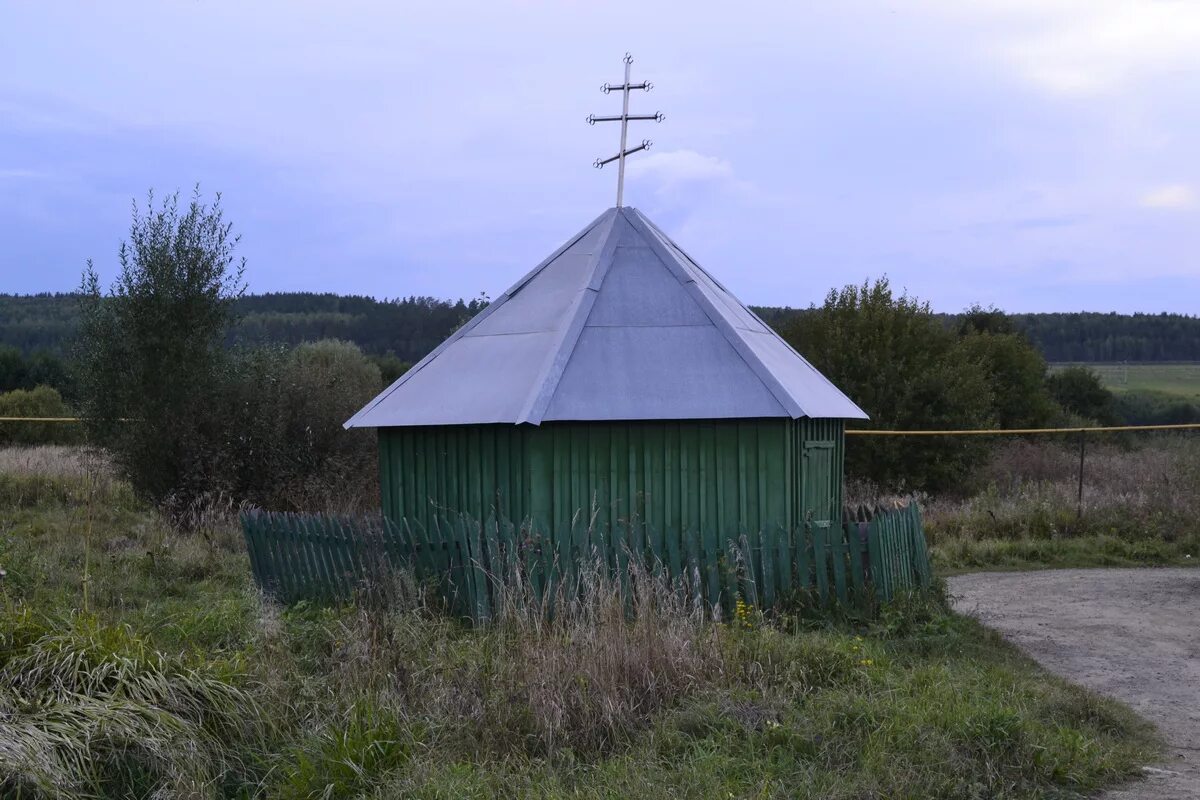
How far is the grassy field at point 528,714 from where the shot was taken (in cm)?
569

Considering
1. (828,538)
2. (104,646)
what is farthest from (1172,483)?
(104,646)

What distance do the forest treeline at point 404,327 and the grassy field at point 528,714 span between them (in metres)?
50.7

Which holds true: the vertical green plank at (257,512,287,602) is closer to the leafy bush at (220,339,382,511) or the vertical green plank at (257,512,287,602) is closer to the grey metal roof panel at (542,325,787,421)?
the grey metal roof panel at (542,325,787,421)

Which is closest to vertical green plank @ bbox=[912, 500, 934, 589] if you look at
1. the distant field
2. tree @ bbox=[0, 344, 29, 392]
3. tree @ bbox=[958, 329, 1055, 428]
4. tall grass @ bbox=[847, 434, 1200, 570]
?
tall grass @ bbox=[847, 434, 1200, 570]

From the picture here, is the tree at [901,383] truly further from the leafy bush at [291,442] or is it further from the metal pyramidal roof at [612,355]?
the metal pyramidal roof at [612,355]

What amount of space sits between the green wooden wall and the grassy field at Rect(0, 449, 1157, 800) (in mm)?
2131

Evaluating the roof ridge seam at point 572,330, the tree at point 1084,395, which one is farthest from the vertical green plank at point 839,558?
the tree at point 1084,395

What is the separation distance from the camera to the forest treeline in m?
61.3

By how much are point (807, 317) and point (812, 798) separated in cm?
2510

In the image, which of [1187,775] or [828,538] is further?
[828,538]

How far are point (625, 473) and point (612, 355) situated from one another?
1.12 meters

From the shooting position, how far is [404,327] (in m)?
62.3

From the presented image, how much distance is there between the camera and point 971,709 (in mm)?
6520

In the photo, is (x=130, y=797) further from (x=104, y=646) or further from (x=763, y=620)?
(x=763, y=620)
